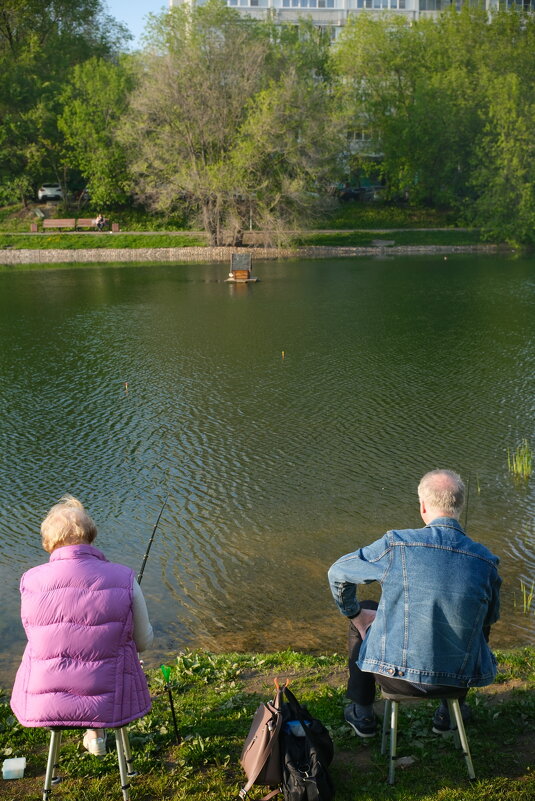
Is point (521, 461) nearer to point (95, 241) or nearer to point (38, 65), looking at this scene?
point (95, 241)

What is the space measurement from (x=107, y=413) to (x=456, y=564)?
42.2 feet

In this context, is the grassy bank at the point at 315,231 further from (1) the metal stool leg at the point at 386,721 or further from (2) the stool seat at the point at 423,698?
(2) the stool seat at the point at 423,698

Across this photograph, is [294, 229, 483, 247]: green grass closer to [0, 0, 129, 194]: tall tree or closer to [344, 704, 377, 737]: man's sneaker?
[0, 0, 129, 194]: tall tree

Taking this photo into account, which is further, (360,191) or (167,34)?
(360,191)

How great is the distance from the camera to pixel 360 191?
217 feet

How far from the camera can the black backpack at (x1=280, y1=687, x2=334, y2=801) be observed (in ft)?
12.6

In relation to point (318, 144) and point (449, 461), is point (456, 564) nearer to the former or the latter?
point (449, 461)

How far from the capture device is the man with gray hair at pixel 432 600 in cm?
396

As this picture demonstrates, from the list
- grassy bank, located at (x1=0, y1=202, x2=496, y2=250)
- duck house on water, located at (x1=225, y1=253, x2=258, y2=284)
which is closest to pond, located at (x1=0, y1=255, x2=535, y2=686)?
duck house on water, located at (x1=225, y1=253, x2=258, y2=284)

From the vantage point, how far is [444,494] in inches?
160

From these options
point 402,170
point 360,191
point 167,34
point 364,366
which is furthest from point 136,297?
point 360,191

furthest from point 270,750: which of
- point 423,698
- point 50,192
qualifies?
Answer: point 50,192

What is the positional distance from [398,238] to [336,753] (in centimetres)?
5167

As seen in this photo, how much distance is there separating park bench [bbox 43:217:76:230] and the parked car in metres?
5.77
